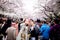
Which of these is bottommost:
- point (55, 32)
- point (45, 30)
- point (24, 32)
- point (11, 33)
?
point (24, 32)

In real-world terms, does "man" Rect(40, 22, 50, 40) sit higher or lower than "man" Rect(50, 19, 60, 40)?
lower

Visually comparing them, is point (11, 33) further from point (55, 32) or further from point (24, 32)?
point (55, 32)

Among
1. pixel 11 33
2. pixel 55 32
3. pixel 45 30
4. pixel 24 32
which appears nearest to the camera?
→ pixel 55 32

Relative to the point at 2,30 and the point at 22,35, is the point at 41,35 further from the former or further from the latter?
the point at 2,30

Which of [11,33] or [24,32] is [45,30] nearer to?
[24,32]

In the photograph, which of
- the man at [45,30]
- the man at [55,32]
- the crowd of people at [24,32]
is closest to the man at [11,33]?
the crowd of people at [24,32]

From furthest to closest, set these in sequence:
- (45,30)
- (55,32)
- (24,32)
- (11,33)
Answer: (24,32) < (45,30) < (11,33) < (55,32)

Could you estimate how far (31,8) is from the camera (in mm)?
19859

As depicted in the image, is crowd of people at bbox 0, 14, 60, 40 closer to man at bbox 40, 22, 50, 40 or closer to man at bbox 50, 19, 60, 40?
man at bbox 40, 22, 50, 40

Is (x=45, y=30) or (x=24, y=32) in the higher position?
(x=45, y=30)

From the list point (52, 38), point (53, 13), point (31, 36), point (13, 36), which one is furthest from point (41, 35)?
point (53, 13)

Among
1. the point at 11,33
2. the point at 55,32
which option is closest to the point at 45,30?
the point at 11,33

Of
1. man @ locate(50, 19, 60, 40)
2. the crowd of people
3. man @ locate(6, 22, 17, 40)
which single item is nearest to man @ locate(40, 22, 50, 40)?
the crowd of people

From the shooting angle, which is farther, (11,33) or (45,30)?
(45,30)
